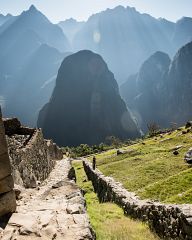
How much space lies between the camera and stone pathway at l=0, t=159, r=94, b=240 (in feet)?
25.5

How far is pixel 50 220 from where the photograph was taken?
28.3 ft

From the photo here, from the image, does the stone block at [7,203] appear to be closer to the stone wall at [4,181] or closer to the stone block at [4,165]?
the stone wall at [4,181]

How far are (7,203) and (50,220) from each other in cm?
135

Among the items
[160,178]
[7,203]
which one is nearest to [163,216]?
[7,203]

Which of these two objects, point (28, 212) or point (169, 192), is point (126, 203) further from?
point (28, 212)

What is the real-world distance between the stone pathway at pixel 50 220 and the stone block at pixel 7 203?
0.67ft

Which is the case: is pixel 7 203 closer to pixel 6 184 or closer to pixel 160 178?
pixel 6 184

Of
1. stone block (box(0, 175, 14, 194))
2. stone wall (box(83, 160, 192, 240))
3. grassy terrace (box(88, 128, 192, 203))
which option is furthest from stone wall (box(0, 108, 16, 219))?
grassy terrace (box(88, 128, 192, 203))

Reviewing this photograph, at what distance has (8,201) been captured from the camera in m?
9.07

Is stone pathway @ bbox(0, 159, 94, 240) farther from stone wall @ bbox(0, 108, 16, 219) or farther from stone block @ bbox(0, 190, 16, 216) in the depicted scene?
stone wall @ bbox(0, 108, 16, 219)

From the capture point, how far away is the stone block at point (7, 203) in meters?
8.90

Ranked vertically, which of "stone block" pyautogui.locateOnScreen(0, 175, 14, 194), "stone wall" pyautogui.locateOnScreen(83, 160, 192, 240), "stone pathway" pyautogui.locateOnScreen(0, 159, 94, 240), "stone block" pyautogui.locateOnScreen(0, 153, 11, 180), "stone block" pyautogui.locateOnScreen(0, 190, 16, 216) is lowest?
"stone wall" pyautogui.locateOnScreen(83, 160, 192, 240)

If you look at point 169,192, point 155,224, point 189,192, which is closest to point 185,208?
point 155,224

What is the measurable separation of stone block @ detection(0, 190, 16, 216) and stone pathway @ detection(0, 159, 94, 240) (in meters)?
Result: 0.20
